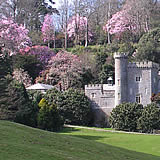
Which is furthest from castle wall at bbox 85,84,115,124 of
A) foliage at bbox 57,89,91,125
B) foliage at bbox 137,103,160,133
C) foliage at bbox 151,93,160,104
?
foliage at bbox 137,103,160,133

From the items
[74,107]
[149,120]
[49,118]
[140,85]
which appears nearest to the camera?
[149,120]

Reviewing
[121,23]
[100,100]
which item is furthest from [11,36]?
[100,100]

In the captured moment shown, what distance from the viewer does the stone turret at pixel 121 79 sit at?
51188 mm

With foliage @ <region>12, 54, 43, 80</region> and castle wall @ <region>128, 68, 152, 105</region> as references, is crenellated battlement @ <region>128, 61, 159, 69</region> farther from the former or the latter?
foliage @ <region>12, 54, 43, 80</region>

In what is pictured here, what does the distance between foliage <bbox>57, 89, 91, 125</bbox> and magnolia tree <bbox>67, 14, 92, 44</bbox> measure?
28.0 meters

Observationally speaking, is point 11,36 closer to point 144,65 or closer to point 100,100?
point 100,100

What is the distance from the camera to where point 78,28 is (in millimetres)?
79562

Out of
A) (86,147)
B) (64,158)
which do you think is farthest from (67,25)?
(64,158)

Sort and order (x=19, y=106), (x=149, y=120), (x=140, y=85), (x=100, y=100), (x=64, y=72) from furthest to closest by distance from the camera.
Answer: (x=64, y=72) < (x=100, y=100) < (x=140, y=85) < (x=19, y=106) < (x=149, y=120)

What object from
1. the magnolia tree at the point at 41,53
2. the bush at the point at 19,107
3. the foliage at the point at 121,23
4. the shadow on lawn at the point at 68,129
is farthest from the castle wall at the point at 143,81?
the foliage at the point at 121,23

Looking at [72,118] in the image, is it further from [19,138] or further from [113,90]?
[19,138]

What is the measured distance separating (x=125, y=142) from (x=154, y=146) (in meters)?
3.66

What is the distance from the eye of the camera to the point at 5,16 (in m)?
78.6

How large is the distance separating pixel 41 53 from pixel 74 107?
19.3 m
